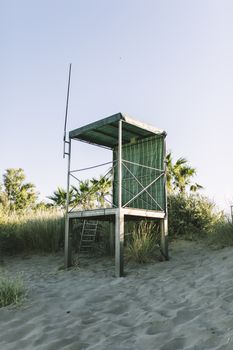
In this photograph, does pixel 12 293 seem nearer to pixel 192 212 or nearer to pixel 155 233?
pixel 155 233

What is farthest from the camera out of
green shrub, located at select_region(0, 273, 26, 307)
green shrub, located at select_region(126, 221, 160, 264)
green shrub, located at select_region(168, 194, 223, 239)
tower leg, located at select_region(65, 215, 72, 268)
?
green shrub, located at select_region(168, 194, 223, 239)

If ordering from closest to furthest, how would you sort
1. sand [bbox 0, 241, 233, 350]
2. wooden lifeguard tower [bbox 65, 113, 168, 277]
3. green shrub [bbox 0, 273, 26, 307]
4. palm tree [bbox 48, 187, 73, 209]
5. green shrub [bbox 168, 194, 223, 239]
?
sand [bbox 0, 241, 233, 350], green shrub [bbox 0, 273, 26, 307], wooden lifeguard tower [bbox 65, 113, 168, 277], green shrub [bbox 168, 194, 223, 239], palm tree [bbox 48, 187, 73, 209]

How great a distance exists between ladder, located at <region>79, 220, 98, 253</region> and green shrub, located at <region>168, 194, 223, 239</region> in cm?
229

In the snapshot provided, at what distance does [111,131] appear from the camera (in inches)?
356

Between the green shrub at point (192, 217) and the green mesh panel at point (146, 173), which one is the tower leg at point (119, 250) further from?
the green shrub at point (192, 217)

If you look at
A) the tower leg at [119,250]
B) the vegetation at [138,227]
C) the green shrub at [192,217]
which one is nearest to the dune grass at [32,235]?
the vegetation at [138,227]

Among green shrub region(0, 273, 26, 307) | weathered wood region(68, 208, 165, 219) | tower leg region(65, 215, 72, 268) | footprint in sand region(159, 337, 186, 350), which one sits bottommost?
footprint in sand region(159, 337, 186, 350)

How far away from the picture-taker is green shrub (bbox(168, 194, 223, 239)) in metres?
9.81

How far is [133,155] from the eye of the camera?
9672 millimetres

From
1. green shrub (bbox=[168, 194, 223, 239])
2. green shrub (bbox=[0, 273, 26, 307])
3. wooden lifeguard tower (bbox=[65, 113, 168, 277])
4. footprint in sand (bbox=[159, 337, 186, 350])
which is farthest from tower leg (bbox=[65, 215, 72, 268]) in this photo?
footprint in sand (bbox=[159, 337, 186, 350])

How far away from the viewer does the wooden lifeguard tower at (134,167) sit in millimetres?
8078

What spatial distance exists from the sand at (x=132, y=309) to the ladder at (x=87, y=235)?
2157 mm

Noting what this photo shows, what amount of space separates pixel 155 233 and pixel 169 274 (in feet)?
8.13

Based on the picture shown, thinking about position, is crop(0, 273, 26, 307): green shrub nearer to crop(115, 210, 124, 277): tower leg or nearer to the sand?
the sand
